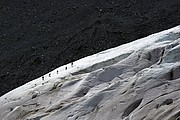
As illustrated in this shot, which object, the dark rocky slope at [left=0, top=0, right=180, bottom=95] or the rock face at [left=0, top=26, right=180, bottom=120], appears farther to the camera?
the dark rocky slope at [left=0, top=0, right=180, bottom=95]

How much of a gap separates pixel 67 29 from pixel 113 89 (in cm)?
1094

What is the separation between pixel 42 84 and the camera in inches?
360

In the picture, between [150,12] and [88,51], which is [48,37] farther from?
[150,12]

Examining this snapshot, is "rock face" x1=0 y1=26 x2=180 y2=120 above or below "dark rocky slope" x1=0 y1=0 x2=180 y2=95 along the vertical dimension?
below

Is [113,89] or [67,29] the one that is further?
[67,29]

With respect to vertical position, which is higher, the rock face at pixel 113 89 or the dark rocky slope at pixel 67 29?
the dark rocky slope at pixel 67 29

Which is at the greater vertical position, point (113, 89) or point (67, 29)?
point (67, 29)

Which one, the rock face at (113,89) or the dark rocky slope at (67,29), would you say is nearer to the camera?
the rock face at (113,89)

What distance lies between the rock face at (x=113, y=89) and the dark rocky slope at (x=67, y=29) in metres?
6.26

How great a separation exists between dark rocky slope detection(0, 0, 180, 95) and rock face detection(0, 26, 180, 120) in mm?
6263

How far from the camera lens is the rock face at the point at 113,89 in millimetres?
6430

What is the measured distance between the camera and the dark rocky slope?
52.3 feet

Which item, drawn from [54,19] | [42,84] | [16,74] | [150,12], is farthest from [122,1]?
[42,84]

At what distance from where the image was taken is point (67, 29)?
59.0 ft
